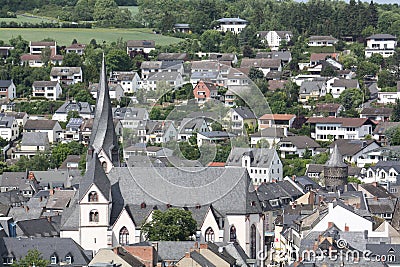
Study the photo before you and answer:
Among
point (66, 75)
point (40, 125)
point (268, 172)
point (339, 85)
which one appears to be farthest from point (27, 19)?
point (268, 172)

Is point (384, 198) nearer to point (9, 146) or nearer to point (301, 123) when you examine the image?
point (301, 123)

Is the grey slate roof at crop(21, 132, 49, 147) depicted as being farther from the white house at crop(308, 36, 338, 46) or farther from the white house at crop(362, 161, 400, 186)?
the white house at crop(308, 36, 338, 46)

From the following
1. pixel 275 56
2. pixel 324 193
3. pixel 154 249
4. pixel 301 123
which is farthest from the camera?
pixel 275 56

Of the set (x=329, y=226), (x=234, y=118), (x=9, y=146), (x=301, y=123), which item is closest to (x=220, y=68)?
(x=301, y=123)

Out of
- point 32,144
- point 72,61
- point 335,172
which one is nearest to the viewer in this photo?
point 335,172

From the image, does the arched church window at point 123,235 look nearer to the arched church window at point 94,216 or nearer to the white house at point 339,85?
the arched church window at point 94,216

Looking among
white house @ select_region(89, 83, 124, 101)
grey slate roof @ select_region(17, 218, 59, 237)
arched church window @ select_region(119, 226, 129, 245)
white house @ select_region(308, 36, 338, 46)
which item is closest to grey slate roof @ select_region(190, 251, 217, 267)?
arched church window @ select_region(119, 226, 129, 245)

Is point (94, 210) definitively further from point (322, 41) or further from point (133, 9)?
point (133, 9)
